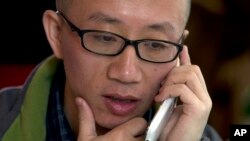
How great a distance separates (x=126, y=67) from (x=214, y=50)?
44.3 inches

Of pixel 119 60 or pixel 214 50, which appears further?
pixel 214 50

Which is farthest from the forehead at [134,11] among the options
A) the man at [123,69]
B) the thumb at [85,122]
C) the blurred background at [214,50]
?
the blurred background at [214,50]

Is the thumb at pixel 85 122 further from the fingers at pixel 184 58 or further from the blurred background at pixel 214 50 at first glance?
the blurred background at pixel 214 50

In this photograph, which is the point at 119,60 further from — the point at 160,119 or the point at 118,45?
the point at 160,119

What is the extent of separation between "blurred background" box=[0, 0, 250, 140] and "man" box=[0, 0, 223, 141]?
30.6 inches

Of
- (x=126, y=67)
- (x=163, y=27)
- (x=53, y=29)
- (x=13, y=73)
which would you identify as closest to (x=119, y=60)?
(x=126, y=67)

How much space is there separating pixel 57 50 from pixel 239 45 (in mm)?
1083

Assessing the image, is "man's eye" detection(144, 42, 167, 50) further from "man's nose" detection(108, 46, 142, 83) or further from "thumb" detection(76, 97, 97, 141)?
"thumb" detection(76, 97, 97, 141)

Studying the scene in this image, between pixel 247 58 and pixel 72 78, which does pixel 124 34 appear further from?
pixel 247 58

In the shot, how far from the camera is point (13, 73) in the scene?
2.19 meters

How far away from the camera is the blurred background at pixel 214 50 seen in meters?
2.13

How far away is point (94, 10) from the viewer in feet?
3.96

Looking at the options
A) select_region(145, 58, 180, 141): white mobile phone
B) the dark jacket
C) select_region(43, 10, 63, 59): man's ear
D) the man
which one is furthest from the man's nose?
the dark jacket

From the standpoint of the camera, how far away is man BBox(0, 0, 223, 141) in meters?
1.19
